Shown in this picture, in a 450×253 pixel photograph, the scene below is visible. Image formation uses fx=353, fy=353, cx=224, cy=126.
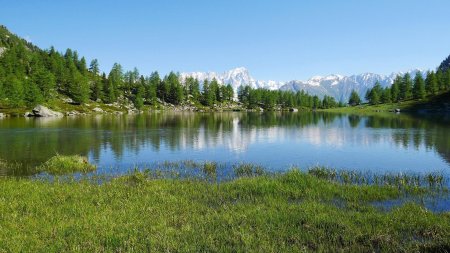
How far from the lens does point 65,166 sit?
35.7 meters

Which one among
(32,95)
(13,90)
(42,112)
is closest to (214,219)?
(42,112)

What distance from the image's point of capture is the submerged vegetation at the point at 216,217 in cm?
1473

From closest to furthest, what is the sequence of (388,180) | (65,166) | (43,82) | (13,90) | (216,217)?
(216,217)
(388,180)
(65,166)
(13,90)
(43,82)

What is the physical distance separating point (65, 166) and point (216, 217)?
920 inches

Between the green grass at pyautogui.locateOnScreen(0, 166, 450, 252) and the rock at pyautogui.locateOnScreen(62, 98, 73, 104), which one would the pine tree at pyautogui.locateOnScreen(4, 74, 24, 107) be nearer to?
the rock at pyautogui.locateOnScreen(62, 98, 73, 104)

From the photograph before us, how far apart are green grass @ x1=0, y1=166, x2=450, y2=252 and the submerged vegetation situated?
5 centimetres

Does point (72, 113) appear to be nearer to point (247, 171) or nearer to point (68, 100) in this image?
point (68, 100)

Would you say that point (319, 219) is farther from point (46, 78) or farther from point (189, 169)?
point (46, 78)

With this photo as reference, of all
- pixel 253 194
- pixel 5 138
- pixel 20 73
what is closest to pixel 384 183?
pixel 253 194

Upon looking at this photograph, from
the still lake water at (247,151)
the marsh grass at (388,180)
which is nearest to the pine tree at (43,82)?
the still lake water at (247,151)

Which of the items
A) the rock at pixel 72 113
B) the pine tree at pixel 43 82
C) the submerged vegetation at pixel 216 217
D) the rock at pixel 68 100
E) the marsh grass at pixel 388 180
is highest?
the pine tree at pixel 43 82

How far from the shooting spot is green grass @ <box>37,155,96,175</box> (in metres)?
34.9

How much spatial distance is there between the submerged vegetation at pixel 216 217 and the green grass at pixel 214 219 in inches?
1.9

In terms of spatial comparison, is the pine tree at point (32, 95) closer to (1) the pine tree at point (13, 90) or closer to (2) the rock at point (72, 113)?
(1) the pine tree at point (13, 90)
